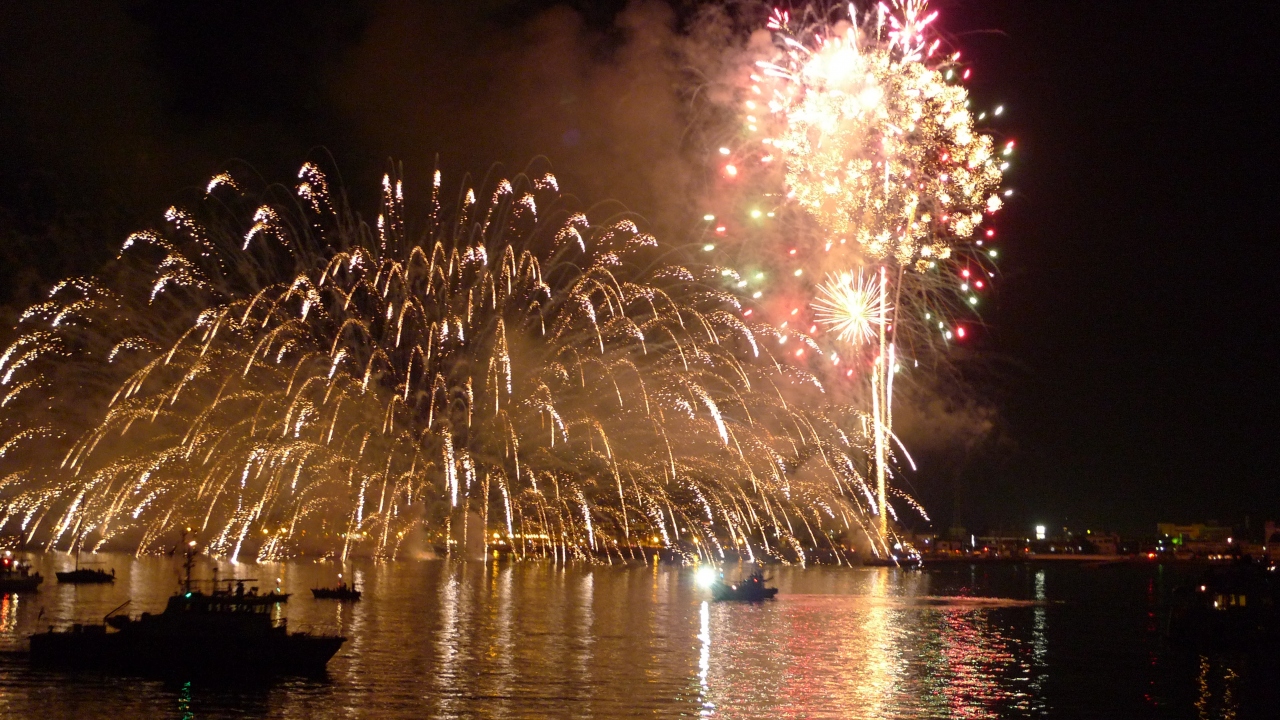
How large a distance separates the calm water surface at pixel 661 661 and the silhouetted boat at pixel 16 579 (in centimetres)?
246

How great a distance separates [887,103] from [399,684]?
25.8 metres

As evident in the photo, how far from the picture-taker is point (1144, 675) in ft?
148

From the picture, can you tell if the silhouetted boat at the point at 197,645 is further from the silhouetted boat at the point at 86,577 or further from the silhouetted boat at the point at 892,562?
the silhouetted boat at the point at 892,562

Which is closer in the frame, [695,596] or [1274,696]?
[1274,696]

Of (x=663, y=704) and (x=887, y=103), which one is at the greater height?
(x=887, y=103)

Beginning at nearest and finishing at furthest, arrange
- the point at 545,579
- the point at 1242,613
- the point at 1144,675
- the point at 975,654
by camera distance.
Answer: the point at 1144,675, the point at 975,654, the point at 1242,613, the point at 545,579

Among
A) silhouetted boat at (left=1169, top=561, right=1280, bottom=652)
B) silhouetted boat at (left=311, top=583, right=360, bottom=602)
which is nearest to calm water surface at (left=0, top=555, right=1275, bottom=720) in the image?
silhouetted boat at (left=311, top=583, right=360, bottom=602)

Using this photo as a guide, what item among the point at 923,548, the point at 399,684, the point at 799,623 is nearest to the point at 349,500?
the point at 799,623

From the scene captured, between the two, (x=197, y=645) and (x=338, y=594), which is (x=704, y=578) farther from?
(x=197, y=645)

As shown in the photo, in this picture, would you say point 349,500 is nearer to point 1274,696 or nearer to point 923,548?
point 1274,696

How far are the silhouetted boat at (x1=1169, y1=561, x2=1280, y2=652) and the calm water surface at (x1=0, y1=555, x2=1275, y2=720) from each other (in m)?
2.76

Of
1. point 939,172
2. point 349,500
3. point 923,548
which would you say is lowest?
point 923,548

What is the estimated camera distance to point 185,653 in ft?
123

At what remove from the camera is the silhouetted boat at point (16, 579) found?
6706 centimetres
